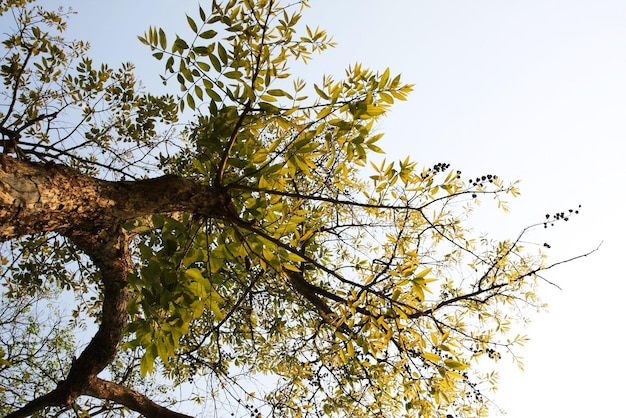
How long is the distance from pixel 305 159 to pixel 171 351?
3.76ft

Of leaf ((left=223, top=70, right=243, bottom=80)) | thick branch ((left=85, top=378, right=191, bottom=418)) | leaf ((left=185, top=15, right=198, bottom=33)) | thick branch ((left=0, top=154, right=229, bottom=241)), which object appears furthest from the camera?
thick branch ((left=85, top=378, right=191, bottom=418))

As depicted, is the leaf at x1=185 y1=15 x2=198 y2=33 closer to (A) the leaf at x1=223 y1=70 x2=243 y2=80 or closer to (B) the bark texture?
(A) the leaf at x1=223 y1=70 x2=243 y2=80

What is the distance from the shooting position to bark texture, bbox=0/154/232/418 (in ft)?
6.02

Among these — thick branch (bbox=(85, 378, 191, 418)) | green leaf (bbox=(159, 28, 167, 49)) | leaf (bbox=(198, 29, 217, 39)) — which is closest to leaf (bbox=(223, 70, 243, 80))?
leaf (bbox=(198, 29, 217, 39))

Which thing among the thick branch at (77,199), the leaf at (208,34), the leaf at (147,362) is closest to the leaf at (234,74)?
the leaf at (208,34)

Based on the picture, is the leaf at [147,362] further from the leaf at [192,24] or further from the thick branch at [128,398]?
the thick branch at [128,398]

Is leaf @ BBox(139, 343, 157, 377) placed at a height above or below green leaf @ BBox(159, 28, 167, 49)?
below

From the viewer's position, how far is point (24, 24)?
12.1 ft

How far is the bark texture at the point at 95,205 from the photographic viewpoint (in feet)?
6.02

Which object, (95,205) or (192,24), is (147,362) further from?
(192,24)

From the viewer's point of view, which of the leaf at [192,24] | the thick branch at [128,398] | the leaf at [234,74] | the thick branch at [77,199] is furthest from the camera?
the thick branch at [128,398]

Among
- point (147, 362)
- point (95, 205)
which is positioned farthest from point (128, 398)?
point (95, 205)

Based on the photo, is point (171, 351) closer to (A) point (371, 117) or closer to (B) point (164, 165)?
(A) point (371, 117)

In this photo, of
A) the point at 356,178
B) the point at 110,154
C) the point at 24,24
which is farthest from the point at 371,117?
the point at 24,24
